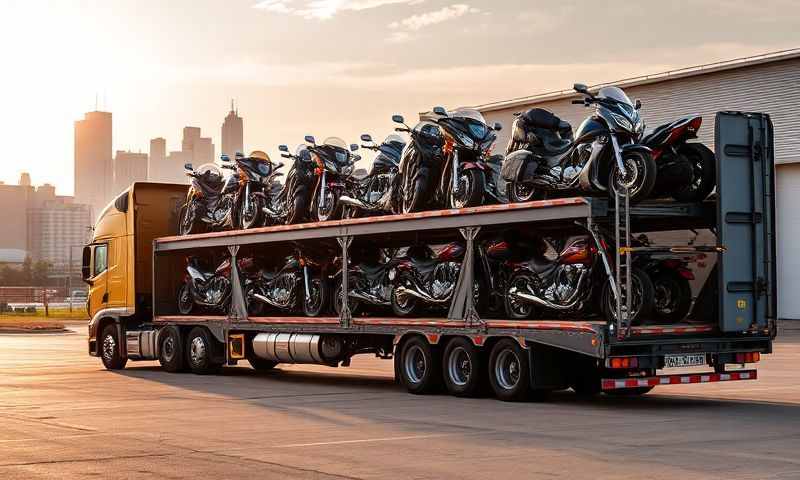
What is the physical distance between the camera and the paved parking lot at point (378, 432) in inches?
430

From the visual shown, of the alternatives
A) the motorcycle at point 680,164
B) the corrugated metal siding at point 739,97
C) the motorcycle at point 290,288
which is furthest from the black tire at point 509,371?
the corrugated metal siding at point 739,97

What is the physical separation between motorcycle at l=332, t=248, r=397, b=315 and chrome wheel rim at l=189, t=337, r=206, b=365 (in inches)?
165

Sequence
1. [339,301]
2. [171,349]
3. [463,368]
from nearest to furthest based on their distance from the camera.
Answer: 1. [463,368]
2. [339,301]
3. [171,349]

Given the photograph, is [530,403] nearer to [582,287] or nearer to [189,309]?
[582,287]

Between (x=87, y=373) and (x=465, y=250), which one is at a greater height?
(x=465, y=250)

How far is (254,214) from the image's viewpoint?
24.0 metres

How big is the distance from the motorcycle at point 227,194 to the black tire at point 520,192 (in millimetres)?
7398

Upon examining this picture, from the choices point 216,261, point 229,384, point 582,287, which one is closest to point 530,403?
point 582,287

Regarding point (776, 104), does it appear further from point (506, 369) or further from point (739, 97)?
point (506, 369)

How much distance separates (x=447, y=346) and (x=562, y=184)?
3075 mm

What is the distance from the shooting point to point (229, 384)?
2203 centimetres

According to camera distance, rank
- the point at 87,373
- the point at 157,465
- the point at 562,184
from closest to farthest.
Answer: the point at 157,465
the point at 562,184
the point at 87,373

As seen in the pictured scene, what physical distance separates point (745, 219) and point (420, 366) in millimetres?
5358

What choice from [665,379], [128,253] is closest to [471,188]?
[665,379]
